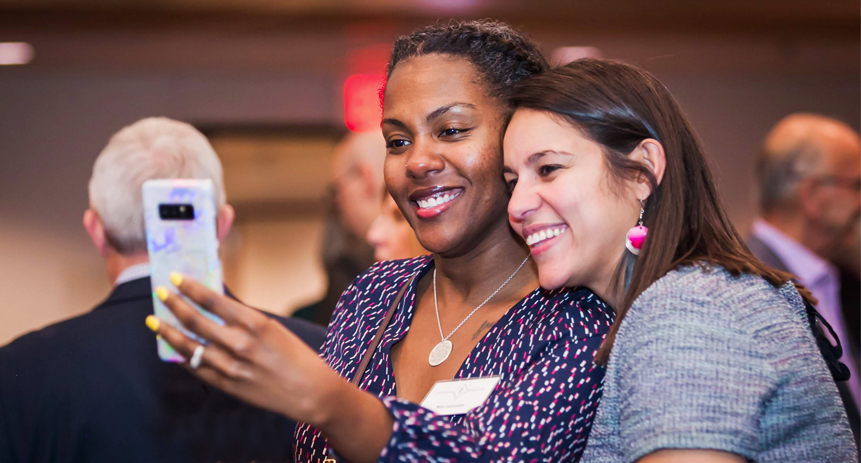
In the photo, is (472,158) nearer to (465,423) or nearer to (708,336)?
(465,423)

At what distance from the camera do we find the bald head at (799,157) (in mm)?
3449

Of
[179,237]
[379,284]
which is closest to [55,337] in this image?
[379,284]

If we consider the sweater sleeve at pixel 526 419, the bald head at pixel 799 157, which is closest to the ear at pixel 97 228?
the sweater sleeve at pixel 526 419

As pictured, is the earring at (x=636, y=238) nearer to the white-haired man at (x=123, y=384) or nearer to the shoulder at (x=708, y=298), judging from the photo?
the shoulder at (x=708, y=298)

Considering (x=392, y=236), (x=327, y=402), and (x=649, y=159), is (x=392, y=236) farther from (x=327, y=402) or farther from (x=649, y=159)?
(x=327, y=402)

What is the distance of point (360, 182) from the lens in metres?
3.88

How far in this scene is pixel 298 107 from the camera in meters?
6.87

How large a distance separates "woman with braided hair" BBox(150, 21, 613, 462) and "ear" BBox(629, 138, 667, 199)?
25 cm

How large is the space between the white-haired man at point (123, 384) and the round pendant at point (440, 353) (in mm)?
509

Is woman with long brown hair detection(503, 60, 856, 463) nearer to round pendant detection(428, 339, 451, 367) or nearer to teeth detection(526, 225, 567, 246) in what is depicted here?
teeth detection(526, 225, 567, 246)

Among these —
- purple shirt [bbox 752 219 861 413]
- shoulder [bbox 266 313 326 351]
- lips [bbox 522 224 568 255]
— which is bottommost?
purple shirt [bbox 752 219 861 413]

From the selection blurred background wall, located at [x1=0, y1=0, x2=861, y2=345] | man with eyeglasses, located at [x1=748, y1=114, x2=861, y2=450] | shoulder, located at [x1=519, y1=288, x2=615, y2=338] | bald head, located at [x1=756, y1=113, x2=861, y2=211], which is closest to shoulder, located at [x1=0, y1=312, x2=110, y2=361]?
shoulder, located at [x1=519, y1=288, x2=615, y2=338]

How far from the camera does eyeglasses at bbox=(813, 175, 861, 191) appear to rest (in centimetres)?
346

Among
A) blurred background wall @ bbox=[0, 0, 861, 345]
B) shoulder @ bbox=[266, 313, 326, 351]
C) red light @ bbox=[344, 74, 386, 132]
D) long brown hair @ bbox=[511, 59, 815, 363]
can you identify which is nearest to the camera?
long brown hair @ bbox=[511, 59, 815, 363]
